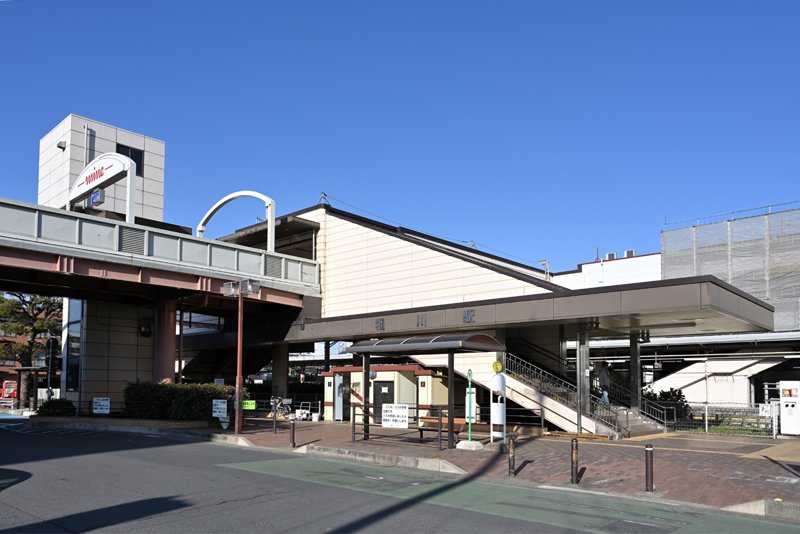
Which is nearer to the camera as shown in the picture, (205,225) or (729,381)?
(205,225)

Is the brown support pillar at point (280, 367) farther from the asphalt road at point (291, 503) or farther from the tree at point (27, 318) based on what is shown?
the asphalt road at point (291, 503)

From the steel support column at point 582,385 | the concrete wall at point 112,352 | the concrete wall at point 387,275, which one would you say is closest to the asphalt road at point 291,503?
the steel support column at point 582,385

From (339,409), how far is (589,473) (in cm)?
1698

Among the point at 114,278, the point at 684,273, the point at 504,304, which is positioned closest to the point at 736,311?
the point at 504,304

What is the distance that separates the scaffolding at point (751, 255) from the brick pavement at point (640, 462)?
107 feet

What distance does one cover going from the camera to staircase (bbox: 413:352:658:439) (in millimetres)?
22219

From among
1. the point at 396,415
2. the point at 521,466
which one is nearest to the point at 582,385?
the point at 396,415

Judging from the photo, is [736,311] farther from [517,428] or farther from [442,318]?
[442,318]

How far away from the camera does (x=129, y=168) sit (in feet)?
92.0

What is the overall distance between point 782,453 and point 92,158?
37.2 meters

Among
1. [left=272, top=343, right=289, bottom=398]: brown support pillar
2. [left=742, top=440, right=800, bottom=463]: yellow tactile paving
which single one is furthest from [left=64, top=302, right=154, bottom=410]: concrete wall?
[left=742, top=440, right=800, bottom=463]: yellow tactile paving

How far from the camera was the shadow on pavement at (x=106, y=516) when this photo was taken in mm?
8656

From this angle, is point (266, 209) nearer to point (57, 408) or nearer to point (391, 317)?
point (391, 317)

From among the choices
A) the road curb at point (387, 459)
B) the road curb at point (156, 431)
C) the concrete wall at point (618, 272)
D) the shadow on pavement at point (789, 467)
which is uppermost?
the concrete wall at point (618, 272)
